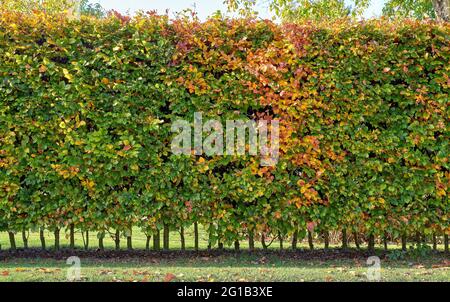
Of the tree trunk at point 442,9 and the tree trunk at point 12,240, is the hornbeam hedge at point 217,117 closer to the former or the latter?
the tree trunk at point 12,240

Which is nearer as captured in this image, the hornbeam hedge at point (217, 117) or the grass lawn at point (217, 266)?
the grass lawn at point (217, 266)

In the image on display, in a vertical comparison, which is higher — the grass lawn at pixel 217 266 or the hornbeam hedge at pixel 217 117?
the hornbeam hedge at pixel 217 117

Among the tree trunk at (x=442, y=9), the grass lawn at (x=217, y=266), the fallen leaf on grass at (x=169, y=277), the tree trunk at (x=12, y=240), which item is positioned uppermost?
the tree trunk at (x=442, y=9)

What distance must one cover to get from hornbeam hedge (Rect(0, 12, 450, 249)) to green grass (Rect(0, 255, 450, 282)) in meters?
0.48

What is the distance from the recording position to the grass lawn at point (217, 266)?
570 centimetres

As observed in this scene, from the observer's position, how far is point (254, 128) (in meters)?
6.81

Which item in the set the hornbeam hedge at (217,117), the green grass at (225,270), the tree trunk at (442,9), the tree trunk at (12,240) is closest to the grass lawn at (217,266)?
the green grass at (225,270)

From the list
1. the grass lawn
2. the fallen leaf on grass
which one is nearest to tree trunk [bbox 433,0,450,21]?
the grass lawn

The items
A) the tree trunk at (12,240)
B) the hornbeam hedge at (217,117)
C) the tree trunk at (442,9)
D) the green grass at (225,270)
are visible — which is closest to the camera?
the green grass at (225,270)

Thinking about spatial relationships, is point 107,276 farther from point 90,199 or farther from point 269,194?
point 269,194

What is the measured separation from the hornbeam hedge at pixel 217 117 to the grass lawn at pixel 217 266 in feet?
1.56

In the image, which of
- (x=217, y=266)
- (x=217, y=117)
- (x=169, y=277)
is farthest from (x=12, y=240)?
(x=217, y=117)

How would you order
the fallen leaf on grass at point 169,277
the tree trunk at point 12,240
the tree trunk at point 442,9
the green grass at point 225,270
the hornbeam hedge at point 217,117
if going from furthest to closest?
the tree trunk at point 442,9, the tree trunk at point 12,240, the hornbeam hedge at point 217,117, the green grass at point 225,270, the fallen leaf on grass at point 169,277

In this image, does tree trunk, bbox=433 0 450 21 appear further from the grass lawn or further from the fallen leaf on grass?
the fallen leaf on grass
